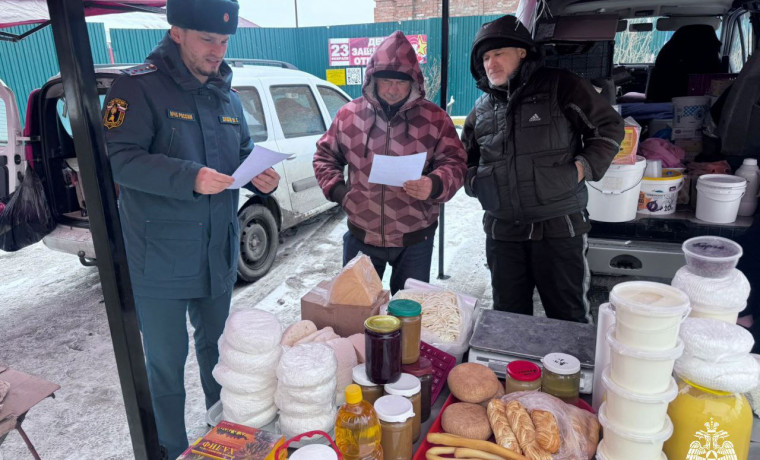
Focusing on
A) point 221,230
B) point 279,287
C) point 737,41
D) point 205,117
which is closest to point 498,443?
point 221,230

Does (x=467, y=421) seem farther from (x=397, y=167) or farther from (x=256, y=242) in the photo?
(x=256, y=242)

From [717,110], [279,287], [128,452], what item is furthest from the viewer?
[279,287]

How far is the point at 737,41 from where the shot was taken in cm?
542

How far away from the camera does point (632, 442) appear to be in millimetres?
1215

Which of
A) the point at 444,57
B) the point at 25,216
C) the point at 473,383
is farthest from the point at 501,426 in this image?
the point at 25,216

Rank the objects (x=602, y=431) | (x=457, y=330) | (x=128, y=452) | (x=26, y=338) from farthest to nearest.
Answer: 1. (x=26, y=338)
2. (x=128, y=452)
3. (x=457, y=330)
4. (x=602, y=431)

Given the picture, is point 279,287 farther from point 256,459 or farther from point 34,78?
point 34,78

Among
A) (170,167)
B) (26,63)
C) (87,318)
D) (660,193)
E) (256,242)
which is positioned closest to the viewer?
(170,167)

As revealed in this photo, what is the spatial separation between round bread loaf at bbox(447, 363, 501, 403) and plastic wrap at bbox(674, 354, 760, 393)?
539 millimetres

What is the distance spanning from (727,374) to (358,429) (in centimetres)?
84

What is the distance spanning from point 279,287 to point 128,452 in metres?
2.28

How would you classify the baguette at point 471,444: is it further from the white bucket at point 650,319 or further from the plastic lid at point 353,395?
the white bucket at point 650,319

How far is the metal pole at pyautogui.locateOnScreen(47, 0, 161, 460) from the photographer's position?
1.35 metres

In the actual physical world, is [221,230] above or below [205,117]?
below
